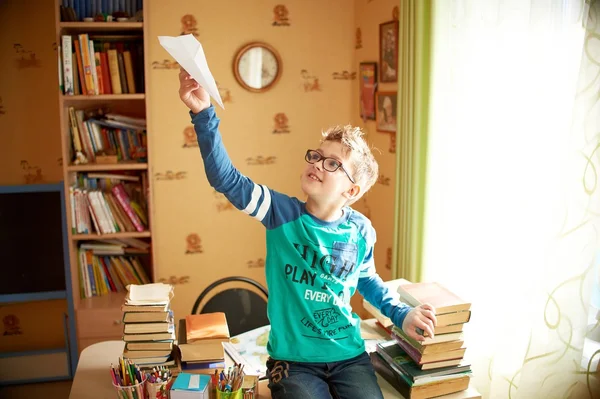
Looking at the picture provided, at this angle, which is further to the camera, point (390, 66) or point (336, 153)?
point (390, 66)

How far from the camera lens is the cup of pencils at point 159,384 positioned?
5.01 ft

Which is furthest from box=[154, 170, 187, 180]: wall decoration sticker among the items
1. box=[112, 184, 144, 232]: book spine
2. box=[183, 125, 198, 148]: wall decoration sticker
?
box=[112, 184, 144, 232]: book spine

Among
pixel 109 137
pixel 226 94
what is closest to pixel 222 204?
pixel 226 94

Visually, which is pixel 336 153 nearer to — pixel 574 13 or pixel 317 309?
pixel 317 309

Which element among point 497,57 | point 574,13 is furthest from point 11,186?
point 574,13

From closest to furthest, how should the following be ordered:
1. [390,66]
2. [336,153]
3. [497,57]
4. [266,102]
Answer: [336,153]
[497,57]
[390,66]
[266,102]

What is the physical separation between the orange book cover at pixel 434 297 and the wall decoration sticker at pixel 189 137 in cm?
203

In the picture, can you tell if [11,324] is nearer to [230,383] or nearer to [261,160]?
[261,160]

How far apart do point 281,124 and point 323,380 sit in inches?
87.3

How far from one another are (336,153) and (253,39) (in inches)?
80.0

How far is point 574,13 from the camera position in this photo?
1.71m

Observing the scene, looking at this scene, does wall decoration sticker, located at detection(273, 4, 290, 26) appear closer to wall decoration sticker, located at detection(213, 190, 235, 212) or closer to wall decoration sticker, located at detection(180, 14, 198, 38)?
wall decoration sticker, located at detection(180, 14, 198, 38)

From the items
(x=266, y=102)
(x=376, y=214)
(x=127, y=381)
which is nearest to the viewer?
(x=127, y=381)

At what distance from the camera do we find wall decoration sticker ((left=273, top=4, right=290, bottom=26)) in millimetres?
3488
